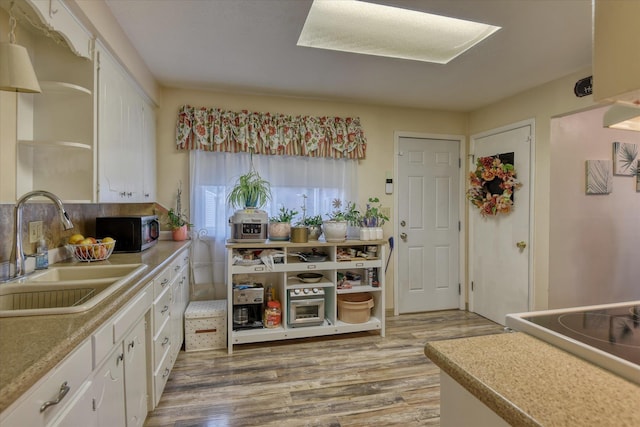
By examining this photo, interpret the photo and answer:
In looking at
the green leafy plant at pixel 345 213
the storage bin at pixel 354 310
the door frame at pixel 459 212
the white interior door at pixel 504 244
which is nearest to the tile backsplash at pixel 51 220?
the green leafy plant at pixel 345 213

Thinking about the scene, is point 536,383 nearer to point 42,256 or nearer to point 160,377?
point 160,377

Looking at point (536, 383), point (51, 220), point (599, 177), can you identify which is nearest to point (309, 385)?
point (536, 383)

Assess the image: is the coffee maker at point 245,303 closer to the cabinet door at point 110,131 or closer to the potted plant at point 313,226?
the potted plant at point 313,226

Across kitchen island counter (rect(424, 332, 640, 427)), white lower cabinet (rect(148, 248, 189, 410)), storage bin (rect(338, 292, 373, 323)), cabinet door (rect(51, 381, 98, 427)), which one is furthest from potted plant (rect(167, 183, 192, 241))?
kitchen island counter (rect(424, 332, 640, 427))

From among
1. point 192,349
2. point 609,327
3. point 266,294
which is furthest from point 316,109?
point 609,327

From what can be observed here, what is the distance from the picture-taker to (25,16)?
4.61ft

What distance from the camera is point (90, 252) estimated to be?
187cm

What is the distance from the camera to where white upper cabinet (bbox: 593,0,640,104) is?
53 centimetres

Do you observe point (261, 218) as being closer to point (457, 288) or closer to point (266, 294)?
point (266, 294)

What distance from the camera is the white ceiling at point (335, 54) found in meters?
1.77

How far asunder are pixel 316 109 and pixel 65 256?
251 centimetres

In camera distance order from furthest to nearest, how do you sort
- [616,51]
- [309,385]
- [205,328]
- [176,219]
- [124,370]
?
1. [176,219]
2. [205,328]
3. [309,385]
4. [124,370]
5. [616,51]

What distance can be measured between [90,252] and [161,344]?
0.71 m

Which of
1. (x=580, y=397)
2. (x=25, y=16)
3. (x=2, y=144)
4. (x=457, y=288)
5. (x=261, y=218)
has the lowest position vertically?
(x=457, y=288)
